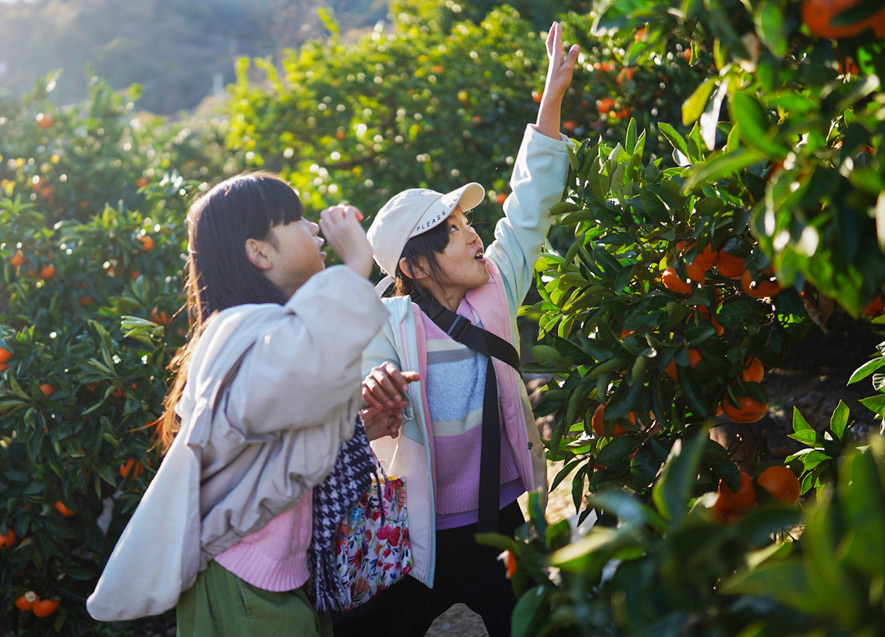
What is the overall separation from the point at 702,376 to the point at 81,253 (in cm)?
250

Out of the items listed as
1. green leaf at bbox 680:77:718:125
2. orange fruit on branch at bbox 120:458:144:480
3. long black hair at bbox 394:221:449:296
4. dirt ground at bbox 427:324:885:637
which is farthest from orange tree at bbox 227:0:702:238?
Answer: green leaf at bbox 680:77:718:125

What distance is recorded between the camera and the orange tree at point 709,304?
800mm

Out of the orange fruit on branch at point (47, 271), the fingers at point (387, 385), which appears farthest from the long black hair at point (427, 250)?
the orange fruit on branch at point (47, 271)

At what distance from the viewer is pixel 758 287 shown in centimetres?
142

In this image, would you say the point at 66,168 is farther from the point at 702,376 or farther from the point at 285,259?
the point at 702,376

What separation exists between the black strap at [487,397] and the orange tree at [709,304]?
0.43 ft

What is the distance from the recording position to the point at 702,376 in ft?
4.93

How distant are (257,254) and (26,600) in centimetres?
180

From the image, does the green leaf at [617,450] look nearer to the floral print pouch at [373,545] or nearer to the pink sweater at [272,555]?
the floral print pouch at [373,545]

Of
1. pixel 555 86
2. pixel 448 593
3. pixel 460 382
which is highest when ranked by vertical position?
pixel 555 86

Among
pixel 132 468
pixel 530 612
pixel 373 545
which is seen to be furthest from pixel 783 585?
pixel 132 468

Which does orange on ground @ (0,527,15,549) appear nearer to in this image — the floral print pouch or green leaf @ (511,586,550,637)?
the floral print pouch

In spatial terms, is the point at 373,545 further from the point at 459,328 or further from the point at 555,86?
the point at 555,86

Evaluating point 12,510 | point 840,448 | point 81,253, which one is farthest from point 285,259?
point 81,253
